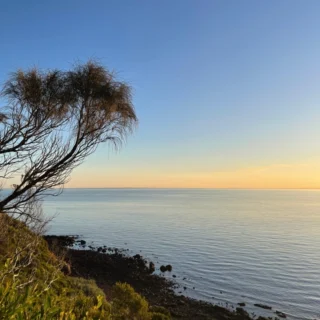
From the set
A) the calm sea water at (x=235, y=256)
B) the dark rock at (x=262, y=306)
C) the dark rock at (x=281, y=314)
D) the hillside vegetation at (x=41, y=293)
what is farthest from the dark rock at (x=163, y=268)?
the hillside vegetation at (x=41, y=293)

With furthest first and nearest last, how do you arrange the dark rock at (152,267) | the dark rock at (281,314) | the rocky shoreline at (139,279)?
the dark rock at (152,267) < the dark rock at (281,314) < the rocky shoreline at (139,279)

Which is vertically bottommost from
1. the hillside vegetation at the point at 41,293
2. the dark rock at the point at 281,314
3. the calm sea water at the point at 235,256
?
the dark rock at the point at 281,314

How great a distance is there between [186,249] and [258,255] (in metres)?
9.18

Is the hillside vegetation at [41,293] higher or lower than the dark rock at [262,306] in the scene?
higher

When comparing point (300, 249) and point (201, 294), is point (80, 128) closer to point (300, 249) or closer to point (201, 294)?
point (201, 294)

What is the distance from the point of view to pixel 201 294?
27641 mm

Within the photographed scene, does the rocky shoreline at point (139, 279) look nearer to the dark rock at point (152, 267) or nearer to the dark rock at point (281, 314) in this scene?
the dark rock at point (152, 267)

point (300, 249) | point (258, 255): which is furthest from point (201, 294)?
point (300, 249)

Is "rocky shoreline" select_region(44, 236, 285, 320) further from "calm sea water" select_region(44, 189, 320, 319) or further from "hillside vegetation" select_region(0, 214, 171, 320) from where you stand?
"hillside vegetation" select_region(0, 214, 171, 320)

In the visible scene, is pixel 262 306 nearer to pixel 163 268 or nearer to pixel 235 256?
pixel 163 268

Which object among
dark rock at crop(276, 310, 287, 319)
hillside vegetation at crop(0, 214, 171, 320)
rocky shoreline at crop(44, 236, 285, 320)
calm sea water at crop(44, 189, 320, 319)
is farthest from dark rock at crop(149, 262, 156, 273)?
dark rock at crop(276, 310, 287, 319)

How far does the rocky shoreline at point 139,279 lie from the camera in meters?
23.4

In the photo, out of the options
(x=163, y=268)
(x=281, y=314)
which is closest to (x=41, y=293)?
(x=281, y=314)

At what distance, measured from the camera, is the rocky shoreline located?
2341cm
